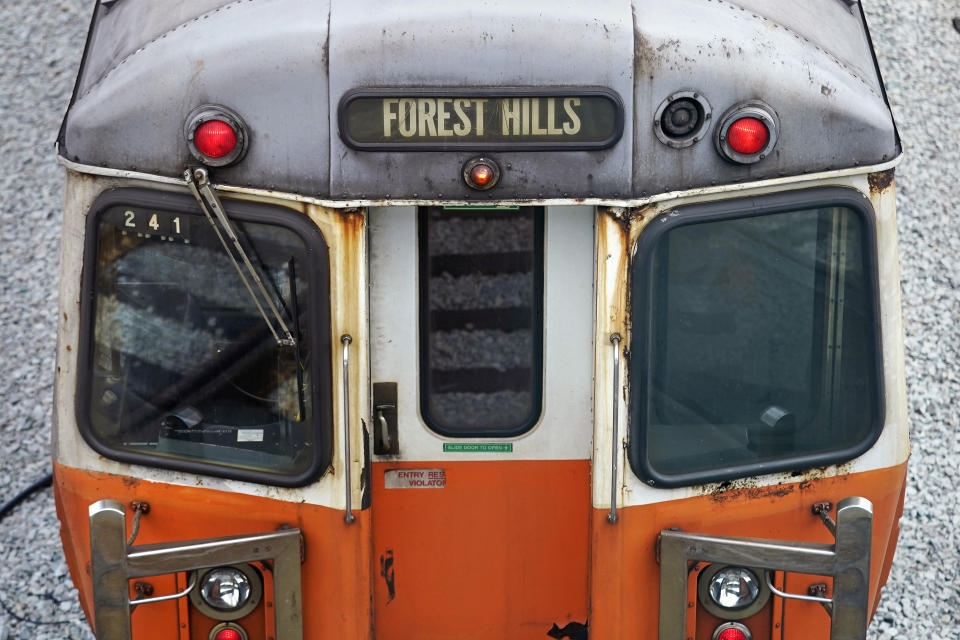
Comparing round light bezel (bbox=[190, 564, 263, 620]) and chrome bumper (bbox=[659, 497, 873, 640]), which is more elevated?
chrome bumper (bbox=[659, 497, 873, 640])

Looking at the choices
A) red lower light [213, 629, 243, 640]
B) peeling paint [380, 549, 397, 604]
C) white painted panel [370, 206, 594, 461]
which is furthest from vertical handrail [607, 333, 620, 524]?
red lower light [213, 629, 243, 640]

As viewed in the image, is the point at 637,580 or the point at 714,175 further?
the point at 637,580

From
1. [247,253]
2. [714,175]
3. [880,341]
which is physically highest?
[714,175]

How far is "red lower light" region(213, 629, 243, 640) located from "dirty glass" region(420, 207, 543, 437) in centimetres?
86

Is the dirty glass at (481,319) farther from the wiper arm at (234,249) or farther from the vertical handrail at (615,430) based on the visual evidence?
the wiper arm at (234,249)

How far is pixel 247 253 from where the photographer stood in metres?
3.32

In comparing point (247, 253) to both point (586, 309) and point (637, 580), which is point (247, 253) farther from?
point (637, 580)

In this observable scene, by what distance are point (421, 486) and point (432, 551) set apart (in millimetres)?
216

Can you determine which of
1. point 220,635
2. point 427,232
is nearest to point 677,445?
point 427,232

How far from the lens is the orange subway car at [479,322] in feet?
10.3

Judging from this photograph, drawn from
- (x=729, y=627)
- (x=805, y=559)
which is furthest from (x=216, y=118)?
(x=729, y=627)

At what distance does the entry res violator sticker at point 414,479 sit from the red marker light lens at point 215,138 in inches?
42.6

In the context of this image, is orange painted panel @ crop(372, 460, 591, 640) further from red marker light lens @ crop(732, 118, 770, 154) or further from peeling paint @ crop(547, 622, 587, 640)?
red marker light lens @ crop(732, 118, 770, 154)

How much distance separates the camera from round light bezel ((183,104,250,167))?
315 centimetres
